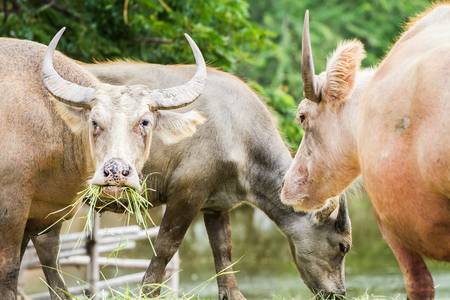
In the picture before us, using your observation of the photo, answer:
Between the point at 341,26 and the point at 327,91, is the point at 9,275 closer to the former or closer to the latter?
the point at 327,91

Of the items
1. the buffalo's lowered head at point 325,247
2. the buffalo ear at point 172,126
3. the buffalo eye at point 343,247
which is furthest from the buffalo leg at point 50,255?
the buffalo eye at point 343,247

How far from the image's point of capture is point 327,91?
5777 mm

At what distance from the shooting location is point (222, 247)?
30.3 ft

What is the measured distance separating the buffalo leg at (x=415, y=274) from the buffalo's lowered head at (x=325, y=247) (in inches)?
159

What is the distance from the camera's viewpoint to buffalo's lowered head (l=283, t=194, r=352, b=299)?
8812 millimetres

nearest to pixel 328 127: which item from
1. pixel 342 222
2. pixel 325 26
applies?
pixel 342 222

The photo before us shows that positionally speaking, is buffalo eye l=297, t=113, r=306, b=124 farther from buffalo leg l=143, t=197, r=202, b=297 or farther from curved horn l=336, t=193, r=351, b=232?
curved horn l=336, t=193, r=351, b=232

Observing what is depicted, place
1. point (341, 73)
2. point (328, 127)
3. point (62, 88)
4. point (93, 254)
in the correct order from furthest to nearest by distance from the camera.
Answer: point (93, 254)
point (62, 88)
point (328, 127)
point (341, 73)

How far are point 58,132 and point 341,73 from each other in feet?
8.93

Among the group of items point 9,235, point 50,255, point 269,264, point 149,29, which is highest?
point 149,29

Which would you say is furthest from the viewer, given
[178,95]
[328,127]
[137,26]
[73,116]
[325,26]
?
[325,26]

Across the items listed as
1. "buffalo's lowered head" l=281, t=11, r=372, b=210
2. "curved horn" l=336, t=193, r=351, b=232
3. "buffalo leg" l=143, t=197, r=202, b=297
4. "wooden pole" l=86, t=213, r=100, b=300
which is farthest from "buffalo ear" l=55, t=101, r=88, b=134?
"wooden pole" l=86, t=213, r=100, b=300

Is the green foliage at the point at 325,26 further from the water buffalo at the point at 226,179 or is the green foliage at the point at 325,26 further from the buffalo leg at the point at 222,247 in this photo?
the water buffalo at the point at 226,179

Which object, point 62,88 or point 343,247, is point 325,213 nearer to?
point 343,247
